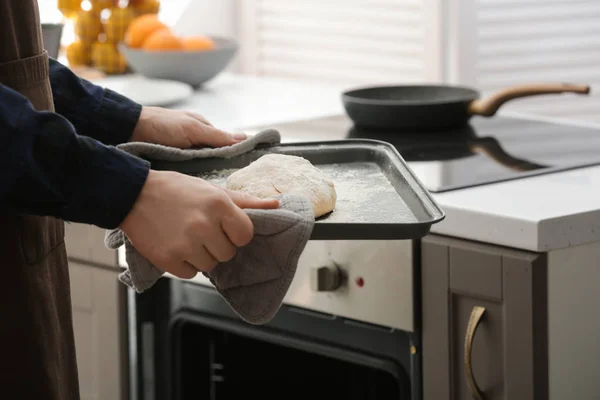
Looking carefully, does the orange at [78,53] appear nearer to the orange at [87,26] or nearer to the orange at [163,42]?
the orange at [87,26]

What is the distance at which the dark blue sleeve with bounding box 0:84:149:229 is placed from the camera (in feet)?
3.24

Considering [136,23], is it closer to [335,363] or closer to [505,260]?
[335,363]

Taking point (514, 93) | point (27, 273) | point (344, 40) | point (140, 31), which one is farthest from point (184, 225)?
point (344, 40)

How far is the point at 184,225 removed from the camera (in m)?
0.99

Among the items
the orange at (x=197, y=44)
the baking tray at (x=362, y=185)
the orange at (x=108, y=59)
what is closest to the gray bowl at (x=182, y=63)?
the orange at (x=197, y=44)

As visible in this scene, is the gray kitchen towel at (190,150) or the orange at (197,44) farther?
the orange at (197,44)

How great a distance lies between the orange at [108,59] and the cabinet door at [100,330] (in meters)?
0.97

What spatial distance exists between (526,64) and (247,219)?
2.21 metres

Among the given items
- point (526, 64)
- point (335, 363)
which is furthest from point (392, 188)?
point (526, 64)

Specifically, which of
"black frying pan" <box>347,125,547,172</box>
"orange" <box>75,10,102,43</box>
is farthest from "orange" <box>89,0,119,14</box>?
"black frying pan" <box>347,125,547,172</box>

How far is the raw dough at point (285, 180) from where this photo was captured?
120 centimetres

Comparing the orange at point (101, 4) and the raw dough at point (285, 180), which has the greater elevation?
the orange at point (101, 4)

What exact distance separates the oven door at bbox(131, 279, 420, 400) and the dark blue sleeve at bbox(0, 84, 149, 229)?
653 mm

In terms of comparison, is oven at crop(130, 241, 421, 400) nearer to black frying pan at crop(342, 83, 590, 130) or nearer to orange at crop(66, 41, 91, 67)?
black frying pan at crop(342, 83, 590, 130)
